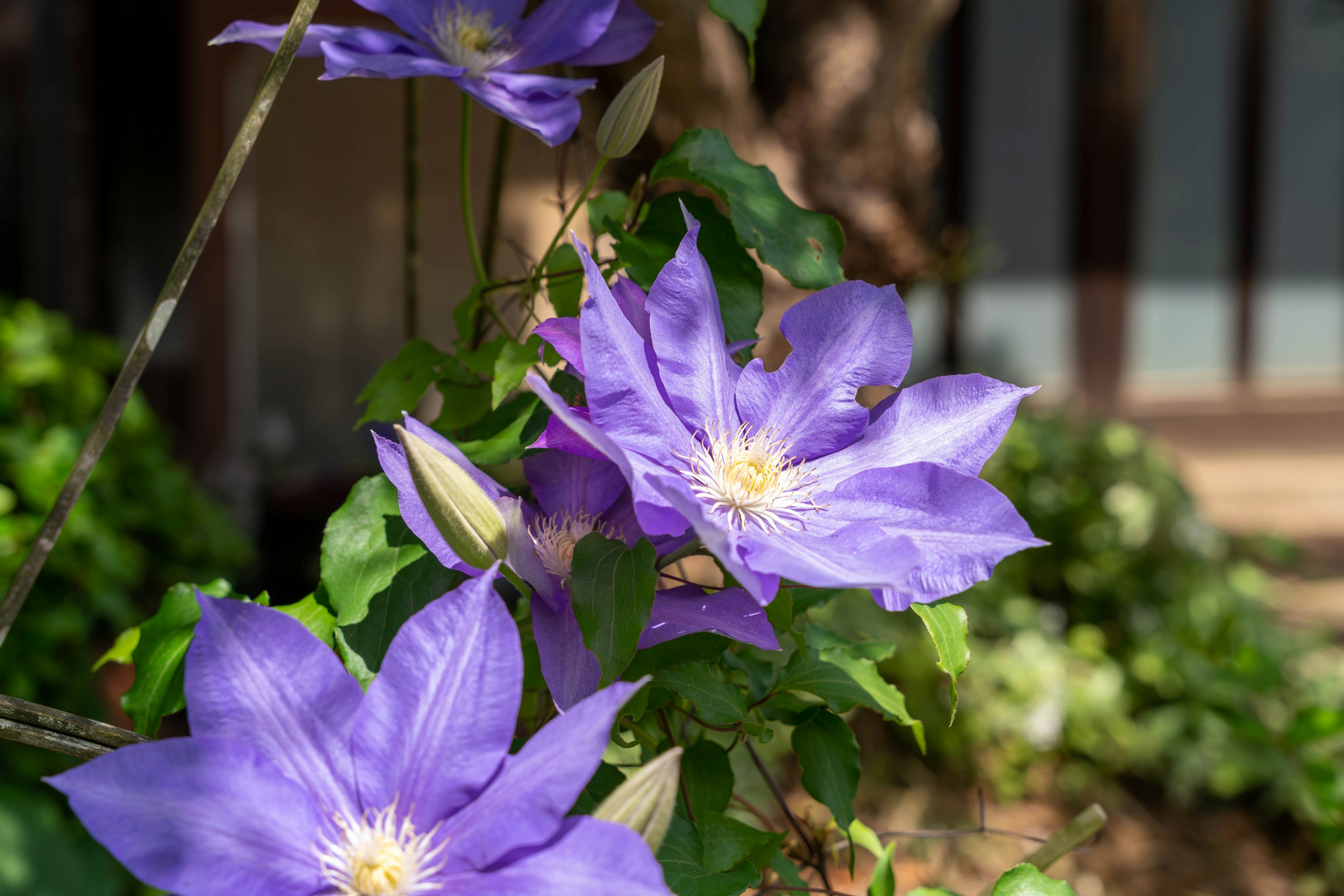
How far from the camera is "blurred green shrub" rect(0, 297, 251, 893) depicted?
1.68 meters

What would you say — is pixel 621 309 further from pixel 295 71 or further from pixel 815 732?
pixel 295 71

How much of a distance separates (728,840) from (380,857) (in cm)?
23

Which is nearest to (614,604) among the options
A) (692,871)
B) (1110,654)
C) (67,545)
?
(692,871)

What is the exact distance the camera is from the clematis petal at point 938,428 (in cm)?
43

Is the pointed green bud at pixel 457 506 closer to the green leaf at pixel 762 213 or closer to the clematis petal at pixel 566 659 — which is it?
the clematis petal at pixel 566 659

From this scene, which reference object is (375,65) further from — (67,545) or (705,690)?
(67,545)

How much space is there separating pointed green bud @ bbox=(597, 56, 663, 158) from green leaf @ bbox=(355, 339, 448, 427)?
0.52 feet

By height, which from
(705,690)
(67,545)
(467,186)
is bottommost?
(67,545)

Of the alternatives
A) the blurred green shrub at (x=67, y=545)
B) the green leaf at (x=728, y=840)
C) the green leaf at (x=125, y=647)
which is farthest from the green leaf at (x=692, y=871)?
the blurred green shrub at (x=67, y=545)

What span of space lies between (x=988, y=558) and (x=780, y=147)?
1.91 meters

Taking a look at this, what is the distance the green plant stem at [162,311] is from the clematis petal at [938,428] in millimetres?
280

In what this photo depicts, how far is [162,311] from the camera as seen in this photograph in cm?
44

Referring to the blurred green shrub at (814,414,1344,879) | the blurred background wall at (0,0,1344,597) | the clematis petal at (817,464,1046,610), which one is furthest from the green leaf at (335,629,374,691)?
the blurred green shrub at (814,414,1344,879)

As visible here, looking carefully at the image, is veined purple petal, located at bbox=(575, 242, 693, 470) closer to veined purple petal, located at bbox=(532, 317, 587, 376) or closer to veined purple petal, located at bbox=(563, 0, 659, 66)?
veined purple petal, located at bbox=(532, 317, 587, 376)
